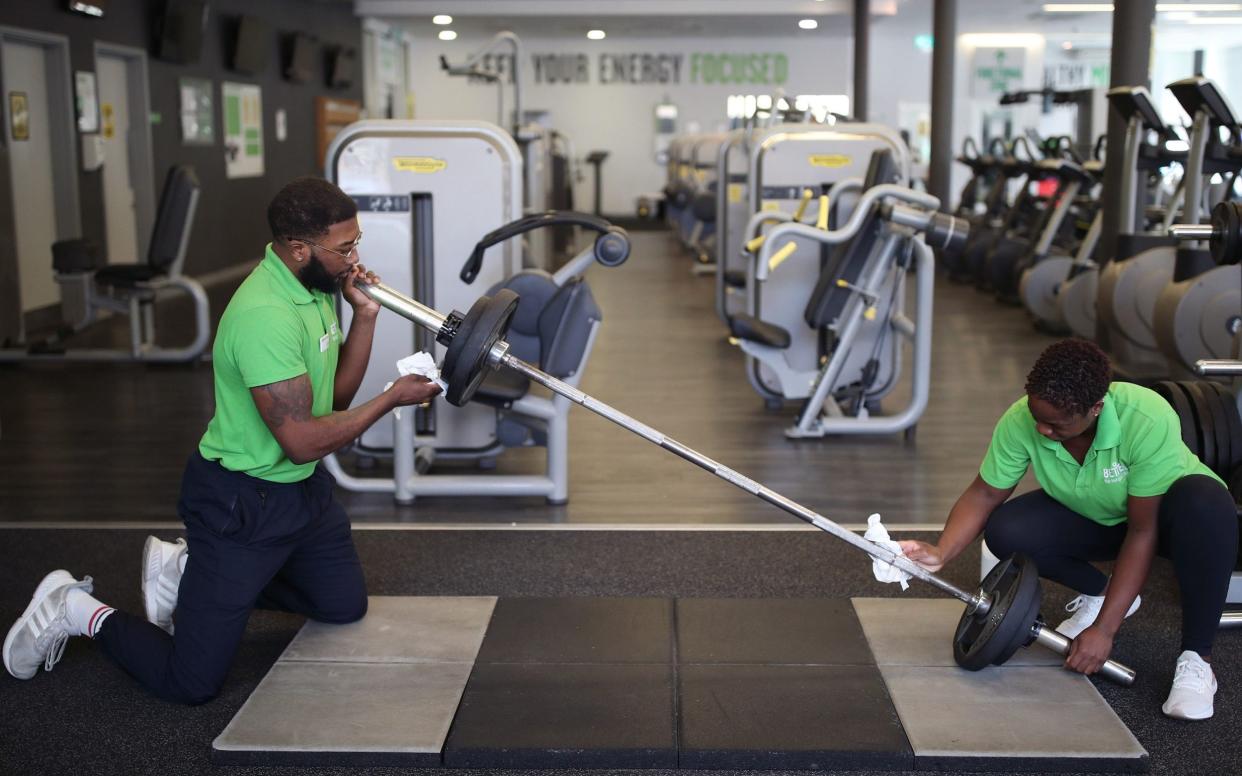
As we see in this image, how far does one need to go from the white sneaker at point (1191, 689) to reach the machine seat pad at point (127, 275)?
557 centimetres

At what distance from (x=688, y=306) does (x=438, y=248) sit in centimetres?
503

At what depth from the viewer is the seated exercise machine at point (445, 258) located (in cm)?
411

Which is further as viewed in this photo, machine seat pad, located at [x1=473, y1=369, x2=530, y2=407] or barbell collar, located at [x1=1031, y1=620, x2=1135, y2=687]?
Answer: machine seat pad, located at [x1=473, y1=369, x2=530, y2=407]

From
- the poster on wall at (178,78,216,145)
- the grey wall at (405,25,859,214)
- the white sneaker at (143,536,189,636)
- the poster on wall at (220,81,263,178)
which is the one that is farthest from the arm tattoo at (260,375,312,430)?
the grey wall at (405,25,859,214)

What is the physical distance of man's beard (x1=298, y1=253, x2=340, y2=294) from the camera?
2.58 m

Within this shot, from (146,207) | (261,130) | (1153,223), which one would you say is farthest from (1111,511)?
(261,130)

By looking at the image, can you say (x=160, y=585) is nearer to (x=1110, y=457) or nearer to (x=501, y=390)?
(x=501, y=390)

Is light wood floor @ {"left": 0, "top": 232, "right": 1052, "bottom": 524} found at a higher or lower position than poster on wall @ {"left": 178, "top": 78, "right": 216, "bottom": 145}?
lower

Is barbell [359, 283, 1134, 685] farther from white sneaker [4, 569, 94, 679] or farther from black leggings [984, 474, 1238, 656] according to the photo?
white sneaker [4, 569, 94, 679]

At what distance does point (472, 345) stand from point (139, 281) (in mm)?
4869

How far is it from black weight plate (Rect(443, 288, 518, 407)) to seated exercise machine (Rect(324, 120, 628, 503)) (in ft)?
5.31

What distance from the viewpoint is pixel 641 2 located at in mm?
14797

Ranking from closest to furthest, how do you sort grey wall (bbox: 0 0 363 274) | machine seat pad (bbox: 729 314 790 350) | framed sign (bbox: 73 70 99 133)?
1. machine seat pad (bbox: 729 314 790 350)
2. framed sign (bbox: 73 70 99 133)
3. grey wall (bbox: 0 0 363 274)

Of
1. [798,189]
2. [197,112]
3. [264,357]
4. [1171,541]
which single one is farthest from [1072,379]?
[197,112]
